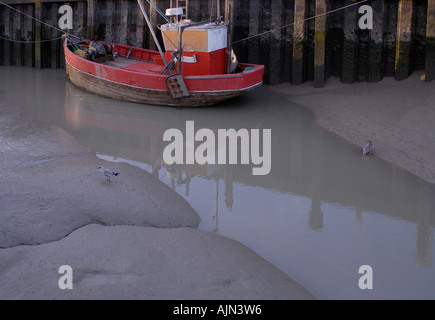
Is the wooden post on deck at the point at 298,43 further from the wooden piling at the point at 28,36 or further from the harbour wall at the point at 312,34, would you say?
the wooden piling at the point at 28,36

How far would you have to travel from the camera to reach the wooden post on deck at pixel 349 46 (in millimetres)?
13852

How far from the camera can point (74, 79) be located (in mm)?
16250

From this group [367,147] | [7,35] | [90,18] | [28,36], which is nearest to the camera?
[367,147]

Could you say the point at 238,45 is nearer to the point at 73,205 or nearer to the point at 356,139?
the point at 356,139

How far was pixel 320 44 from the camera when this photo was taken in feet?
46.0

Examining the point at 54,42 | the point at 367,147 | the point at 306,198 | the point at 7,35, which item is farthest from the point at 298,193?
the point at 7,35

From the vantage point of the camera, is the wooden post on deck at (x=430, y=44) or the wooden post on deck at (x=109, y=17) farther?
the wooden post on deck at (x=109, y=17)

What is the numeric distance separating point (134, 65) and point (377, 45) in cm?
623

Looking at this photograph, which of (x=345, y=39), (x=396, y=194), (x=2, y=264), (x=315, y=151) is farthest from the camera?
(x=345, y=39)

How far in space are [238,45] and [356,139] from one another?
5486 mm

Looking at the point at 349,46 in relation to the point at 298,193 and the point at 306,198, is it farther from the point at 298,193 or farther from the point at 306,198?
the point at 306,198

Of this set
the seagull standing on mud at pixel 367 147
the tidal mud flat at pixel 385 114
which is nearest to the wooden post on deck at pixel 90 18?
the tidal mud flat at pixel 385 114

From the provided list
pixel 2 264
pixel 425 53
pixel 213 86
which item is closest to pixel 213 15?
pixel 213 86

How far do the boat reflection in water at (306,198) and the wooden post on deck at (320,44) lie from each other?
1285 mm
